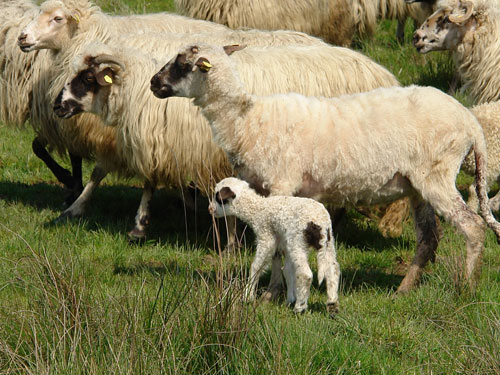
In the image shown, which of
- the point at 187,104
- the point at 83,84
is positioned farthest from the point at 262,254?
the point at 83,84

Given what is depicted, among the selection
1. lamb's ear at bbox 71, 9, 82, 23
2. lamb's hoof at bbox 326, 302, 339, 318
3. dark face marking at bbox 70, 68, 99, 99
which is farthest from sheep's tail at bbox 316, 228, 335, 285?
lamb's ear at bbox 71, 9, 82, 23

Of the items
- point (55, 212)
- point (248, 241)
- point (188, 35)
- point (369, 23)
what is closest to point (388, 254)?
point (248, 241)

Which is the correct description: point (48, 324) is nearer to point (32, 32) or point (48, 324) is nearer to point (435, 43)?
point (32, 32)

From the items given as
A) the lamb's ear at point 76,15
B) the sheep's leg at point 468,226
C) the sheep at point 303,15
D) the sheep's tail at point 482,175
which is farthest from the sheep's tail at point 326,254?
the sheep at point 303,15

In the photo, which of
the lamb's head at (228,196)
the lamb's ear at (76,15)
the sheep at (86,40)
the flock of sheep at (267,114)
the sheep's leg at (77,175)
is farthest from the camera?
the sheep's leg at (77,175)

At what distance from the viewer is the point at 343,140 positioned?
16.9 feet

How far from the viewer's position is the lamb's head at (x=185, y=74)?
525cm

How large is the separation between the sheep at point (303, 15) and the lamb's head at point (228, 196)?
462 cm

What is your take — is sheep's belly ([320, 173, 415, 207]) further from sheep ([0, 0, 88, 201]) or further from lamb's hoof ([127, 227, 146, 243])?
sheep ([0, 0, 88, 201])

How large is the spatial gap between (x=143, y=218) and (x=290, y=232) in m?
2.44

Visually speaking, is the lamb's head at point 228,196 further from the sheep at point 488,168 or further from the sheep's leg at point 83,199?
the sheep's leg at point 83,199

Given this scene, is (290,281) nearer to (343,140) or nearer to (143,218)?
(343,140)

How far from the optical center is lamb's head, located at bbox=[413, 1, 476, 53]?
7.15 m

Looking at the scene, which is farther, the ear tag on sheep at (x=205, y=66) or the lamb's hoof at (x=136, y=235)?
the lamb's hoof at (x=136, y=235)
